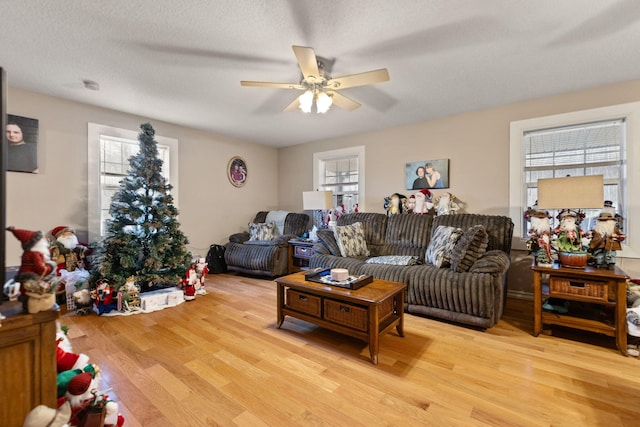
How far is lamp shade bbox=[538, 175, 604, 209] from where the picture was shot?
88.1 inches

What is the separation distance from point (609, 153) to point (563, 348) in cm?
228

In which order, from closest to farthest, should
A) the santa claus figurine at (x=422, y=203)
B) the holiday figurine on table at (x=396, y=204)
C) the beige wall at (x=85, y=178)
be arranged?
the beige wall at (x=85, y=178) < the santa claus figurine at (x=422, y=203) < the holiday figurine on table at (x=396, y=204)

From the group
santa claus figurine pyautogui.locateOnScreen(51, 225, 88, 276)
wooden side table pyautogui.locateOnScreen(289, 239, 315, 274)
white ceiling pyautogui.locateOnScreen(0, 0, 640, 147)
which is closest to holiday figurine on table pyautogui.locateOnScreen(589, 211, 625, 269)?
white ceiling pyautogui.locateOnScreen(0, 0, 640, 147)

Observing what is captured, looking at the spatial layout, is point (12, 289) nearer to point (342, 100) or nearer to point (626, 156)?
point (342, 100)

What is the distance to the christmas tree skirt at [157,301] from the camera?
9.53 ft

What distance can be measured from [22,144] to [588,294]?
5.54 m

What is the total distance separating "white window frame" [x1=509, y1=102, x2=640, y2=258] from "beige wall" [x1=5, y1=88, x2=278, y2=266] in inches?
164

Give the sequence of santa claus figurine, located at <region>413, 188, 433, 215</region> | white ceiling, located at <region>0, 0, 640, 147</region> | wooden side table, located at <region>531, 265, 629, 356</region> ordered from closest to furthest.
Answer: white ceiling, located at <region>0, 0, 640, 147</region>, wooden side table, located at <region>531, 265, 629, 356</region>, santa claus figurine, located at <region>413, 188, 433, 215</region>

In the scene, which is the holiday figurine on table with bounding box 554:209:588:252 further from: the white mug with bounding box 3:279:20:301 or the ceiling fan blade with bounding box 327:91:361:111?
the white mug with bounding box 3:279:20:301

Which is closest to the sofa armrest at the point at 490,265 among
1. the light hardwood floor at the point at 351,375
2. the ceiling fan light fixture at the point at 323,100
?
the light hardwood floor at the point at 351,375

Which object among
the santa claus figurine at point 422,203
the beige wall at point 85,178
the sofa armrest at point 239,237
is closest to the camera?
the beige wall at point 85,178

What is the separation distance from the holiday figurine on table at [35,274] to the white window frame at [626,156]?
13.5 feet

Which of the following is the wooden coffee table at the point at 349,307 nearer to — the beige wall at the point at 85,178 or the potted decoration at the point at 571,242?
the potted decoration at the point at 571,242

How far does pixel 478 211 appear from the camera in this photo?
368cm
